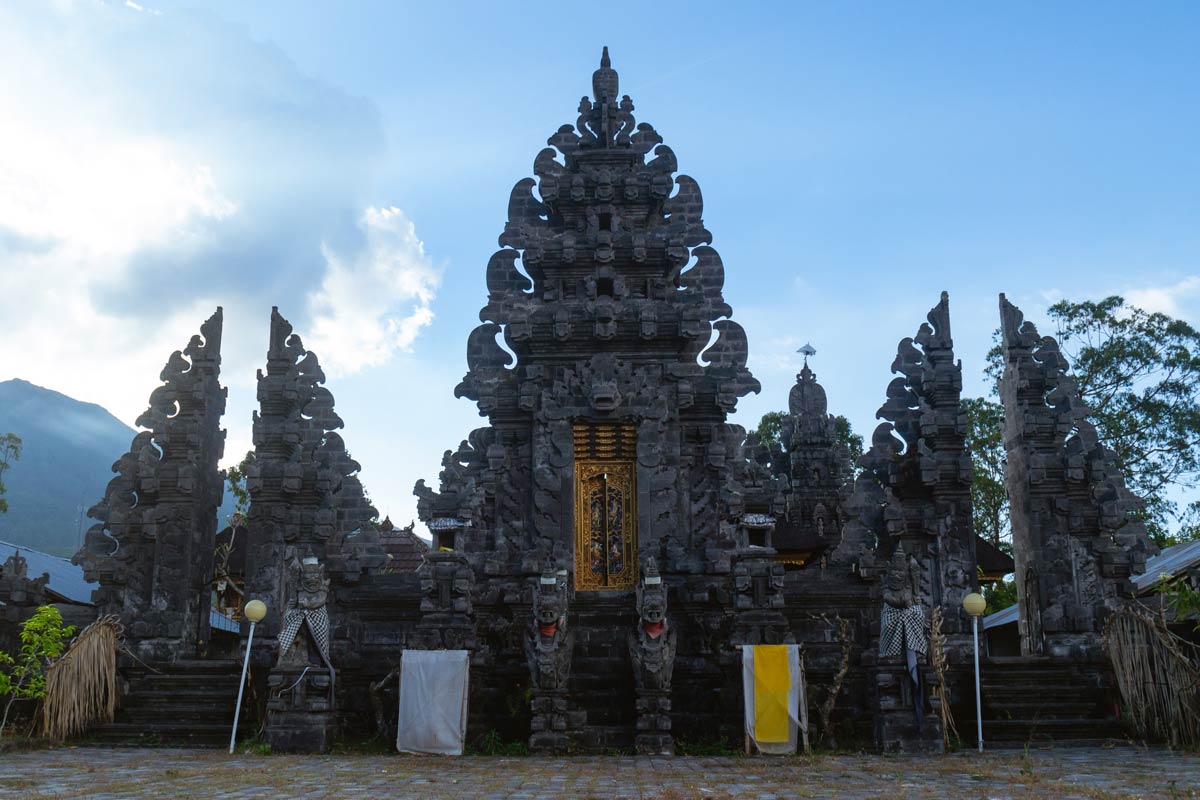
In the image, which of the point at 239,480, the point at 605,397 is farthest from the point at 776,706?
the point at 239,480

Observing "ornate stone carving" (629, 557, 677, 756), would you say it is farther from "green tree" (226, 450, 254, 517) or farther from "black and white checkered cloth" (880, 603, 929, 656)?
"green tree" (226, 450, 254, 517)

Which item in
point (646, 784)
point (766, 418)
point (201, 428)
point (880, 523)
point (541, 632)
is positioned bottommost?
point (646, 784)

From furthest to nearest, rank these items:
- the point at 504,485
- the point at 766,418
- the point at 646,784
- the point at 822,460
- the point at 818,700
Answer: the point at 766,418
the point at 822,460
the point at 504,485
the point at 818,700
the point at 646,784

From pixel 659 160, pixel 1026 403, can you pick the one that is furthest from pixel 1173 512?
pixel 659 160

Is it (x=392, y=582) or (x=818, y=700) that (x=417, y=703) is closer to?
(x=392, y=582)

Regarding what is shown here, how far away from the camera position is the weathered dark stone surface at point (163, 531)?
19.1m

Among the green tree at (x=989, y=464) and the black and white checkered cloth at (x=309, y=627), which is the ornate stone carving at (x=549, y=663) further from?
the green tree at (x=989, y=464)

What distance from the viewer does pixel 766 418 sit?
46.2 meters

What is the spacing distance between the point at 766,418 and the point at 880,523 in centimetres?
2758

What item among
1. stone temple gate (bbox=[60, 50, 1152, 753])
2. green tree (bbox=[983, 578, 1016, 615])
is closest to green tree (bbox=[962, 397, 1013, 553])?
green tree (bbox=[983, 578, 1016, 615])

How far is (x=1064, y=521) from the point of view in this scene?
19375 mm

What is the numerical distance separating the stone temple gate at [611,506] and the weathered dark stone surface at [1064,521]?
0.17 ft

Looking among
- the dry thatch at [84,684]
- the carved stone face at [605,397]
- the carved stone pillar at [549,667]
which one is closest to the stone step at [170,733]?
the dry thatch at [84,684]

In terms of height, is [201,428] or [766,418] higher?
[766,418]
